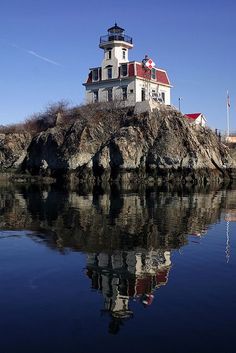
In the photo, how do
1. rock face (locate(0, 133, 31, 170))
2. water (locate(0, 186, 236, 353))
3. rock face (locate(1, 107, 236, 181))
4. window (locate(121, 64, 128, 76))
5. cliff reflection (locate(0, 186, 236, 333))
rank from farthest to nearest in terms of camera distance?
rock face (locate(0, 133, 31, 170)) < window (locate(121, 64, 128, 76)) < rock face (locate(1, 107, 236, 181)) < cliff reflection (locate(0, 186, 236, 333)) < water (locate(0, 186, 236, 353))

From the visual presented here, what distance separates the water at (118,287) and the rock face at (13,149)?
62268mm

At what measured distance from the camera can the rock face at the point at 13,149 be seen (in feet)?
282

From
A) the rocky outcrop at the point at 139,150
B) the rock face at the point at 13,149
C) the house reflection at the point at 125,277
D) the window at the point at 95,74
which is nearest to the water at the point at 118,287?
the house reflection at the point at 125,277

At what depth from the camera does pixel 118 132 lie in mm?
77688

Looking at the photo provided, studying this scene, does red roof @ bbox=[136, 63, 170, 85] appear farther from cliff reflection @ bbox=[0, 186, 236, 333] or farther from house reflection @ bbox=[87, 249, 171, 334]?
house reflection @ bbox=[87, 249, 171, 334]

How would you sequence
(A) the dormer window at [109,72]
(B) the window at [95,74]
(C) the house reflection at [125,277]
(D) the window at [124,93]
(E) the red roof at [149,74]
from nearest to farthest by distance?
1. (C) the house reflection at [125,277]
2. (E) the red roof at [149,74]
3. (D) the window at [124,93]
4. (A) the dormer window at [109,72]
5. (B) the window at [95,74]

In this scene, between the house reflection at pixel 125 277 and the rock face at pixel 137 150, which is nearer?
the house reflection at pixel 125 277

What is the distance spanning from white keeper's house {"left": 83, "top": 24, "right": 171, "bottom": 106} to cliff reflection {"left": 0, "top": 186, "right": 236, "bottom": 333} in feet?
148

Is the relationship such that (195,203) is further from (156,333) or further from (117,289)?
(156,333)

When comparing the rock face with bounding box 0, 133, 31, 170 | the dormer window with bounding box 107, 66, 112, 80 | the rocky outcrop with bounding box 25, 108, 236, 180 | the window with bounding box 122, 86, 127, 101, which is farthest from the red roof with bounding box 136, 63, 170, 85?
the rock face with bounding box 0, 133, 31, 170

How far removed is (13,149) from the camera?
87.4m

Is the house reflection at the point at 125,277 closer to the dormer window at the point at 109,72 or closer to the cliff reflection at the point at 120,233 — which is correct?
the cliff reflection at the point at 120,233

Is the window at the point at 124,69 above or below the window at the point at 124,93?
above

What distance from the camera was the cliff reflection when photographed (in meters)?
12.8
